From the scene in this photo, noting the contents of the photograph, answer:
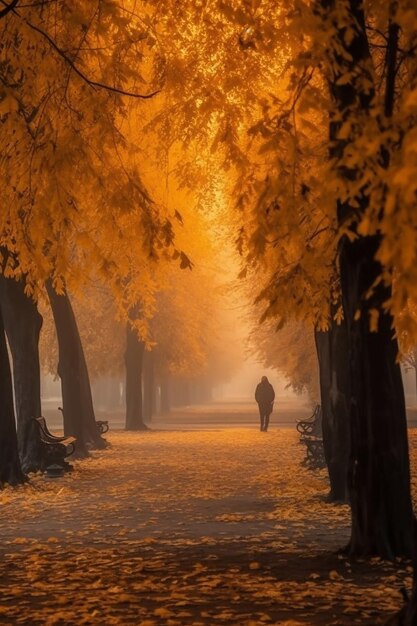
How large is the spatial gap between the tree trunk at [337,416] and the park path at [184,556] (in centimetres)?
47

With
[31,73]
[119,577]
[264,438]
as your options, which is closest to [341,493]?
[119,577]

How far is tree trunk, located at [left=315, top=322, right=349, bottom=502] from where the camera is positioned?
42.8ft

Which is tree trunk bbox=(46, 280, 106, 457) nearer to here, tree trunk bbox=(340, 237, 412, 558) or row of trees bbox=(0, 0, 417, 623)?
row of trees bbox=(0, 0, 417, 623)

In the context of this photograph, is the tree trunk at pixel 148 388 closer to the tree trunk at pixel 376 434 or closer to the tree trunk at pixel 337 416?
the tree trunk at pixel 337 416

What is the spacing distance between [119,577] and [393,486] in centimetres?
258

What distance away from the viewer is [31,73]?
10.2m

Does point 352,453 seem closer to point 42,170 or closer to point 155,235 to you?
point 155,235

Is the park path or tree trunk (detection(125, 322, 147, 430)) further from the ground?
tree trunk (detection(125, 322, 147, 430))

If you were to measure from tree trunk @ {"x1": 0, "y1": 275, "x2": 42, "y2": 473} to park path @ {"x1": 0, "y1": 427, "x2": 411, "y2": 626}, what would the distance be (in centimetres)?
98

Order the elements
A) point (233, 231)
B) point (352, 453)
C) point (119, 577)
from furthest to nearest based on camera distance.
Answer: point (233, 231)
point (352, 453)
point (119, 577)

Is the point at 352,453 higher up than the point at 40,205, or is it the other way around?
the point at 40,205

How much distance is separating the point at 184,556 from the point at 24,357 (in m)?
10.1

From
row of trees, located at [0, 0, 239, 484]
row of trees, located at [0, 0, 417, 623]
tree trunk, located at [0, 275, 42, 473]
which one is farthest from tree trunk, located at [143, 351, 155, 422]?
row of trees, located at [0, 0, 417, 623]

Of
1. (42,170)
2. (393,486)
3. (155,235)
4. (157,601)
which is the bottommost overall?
(157,601)
